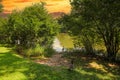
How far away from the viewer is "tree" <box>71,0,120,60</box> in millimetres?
19252

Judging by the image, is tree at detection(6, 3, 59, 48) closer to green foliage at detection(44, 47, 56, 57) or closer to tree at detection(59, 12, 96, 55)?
green foliage at detection(44, 47, 56, 57)

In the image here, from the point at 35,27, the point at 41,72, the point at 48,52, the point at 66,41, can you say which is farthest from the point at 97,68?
the point at 66,41

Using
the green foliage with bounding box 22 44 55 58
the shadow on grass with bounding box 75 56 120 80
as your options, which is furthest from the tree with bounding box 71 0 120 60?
the green foliage with bounding box 22 44 55 58

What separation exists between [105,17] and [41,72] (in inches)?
265

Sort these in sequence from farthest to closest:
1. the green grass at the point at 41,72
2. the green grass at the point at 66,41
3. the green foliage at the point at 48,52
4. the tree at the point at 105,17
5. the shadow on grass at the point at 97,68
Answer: the green grass at the point at 66,41 → the green foliage at the point at 48,52 → the tree at the point at 105,17 → the shadow on grass at the point at 97,68 → the green grass at the point at 41,72

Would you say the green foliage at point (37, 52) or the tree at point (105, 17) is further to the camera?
the green foliage at point (37, 52)

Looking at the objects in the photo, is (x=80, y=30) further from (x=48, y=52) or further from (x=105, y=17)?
(x=48, y=52)

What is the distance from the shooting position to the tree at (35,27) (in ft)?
74.7

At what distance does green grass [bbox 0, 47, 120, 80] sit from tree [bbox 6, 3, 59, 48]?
4.00 meters

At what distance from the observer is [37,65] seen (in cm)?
1759

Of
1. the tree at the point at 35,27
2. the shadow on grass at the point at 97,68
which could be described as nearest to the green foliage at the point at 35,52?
the tree at the point at 35,27

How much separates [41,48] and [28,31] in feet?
7.36

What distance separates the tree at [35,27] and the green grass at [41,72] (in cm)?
400

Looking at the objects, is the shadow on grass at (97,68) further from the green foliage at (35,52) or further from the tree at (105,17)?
the green foliage at (35,52)
